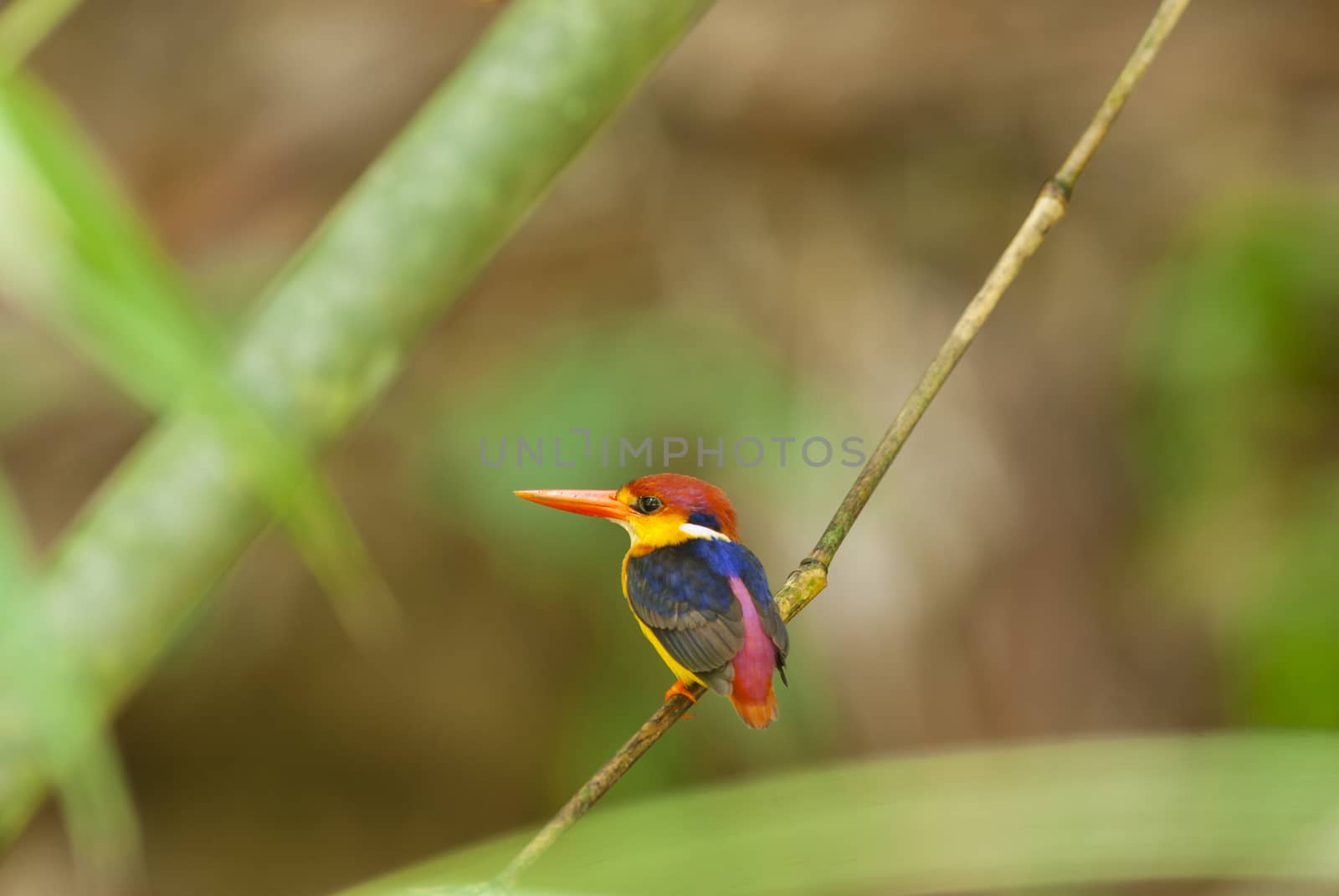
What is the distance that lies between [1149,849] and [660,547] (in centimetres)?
24

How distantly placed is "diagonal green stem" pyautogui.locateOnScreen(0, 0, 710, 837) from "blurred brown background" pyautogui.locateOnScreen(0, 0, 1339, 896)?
0.80m

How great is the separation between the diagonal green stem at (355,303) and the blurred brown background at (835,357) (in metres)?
0.80

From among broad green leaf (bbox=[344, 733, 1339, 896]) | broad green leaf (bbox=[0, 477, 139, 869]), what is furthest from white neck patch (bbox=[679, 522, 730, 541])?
broad green leaf (bbox=[0, 477, 139, 869])

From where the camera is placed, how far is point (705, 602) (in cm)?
50

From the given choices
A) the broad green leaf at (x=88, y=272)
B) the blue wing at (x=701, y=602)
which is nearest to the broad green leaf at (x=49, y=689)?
the broad green leaf at (x=88, y=272)

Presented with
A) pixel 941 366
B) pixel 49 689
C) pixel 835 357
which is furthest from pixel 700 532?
pixel 835 357

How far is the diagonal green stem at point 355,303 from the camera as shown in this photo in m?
0.39

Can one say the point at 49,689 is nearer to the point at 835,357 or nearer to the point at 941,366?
the point at 941,366

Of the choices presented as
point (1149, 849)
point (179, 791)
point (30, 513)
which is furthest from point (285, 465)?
point (179, 791)

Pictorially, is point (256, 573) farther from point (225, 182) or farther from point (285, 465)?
point (285, 465)

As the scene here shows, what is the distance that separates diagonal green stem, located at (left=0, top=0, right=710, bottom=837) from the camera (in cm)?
39

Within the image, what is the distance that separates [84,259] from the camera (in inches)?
7.9

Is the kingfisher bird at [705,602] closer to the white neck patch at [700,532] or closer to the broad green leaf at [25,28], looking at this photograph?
the white neck patch at [700,532]

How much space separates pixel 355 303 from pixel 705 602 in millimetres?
195
